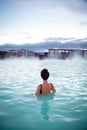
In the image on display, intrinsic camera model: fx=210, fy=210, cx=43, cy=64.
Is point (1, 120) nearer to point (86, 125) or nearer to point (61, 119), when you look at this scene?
point (61, 119)

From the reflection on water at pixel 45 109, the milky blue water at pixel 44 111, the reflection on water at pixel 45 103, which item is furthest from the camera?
the reflection on water at pixel 45 103

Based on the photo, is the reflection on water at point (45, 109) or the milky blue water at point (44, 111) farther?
the reflection on water at point (45, 109)

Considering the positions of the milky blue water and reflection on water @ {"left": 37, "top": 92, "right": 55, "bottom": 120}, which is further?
reflection on water @ {"left": 37, "top": 92, "right": 55, "bottom": 120}

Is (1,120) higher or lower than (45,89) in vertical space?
lower

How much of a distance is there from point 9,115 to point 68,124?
1481mm

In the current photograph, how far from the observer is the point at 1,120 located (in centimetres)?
461

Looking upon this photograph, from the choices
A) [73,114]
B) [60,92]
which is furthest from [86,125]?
[60,92]

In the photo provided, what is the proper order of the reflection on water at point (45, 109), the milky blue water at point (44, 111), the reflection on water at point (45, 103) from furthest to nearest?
the reflection on water at point (45, 103) < the reflection on water at point (45, 109) < the milky blue water at point (44, 111)

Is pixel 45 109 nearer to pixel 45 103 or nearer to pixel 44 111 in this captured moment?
pixel 44 111

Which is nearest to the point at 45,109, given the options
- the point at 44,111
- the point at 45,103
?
the point at 44,111

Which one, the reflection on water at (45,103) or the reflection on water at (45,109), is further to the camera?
the reflection on water at (45,103)

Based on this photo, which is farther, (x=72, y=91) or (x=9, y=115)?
(x=72, y=91)

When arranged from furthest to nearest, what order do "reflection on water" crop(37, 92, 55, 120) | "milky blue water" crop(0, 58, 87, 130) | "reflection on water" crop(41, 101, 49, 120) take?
1. "reflection on water" crop(37, 92, 55, 120)
2. "reflection on water" crop(41, 101, 49, 120)
3. "milky blue water" crop(0, 58, 87, 130)

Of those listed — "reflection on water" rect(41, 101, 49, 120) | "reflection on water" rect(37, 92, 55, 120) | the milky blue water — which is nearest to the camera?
the milky blue water
